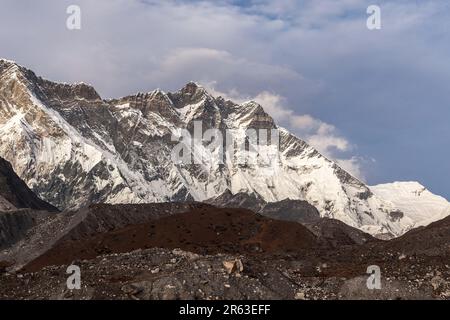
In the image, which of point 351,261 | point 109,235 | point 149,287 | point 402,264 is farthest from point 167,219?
point 149,287

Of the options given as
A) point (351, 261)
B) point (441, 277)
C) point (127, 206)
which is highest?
point (441, 277)

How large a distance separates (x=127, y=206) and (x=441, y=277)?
361ft

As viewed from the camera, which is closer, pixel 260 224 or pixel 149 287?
pixel 149 287

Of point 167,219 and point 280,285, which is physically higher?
point 280,285

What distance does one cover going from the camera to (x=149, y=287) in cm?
6294

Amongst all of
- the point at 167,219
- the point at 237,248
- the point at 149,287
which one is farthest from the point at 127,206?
the point at 149,287
